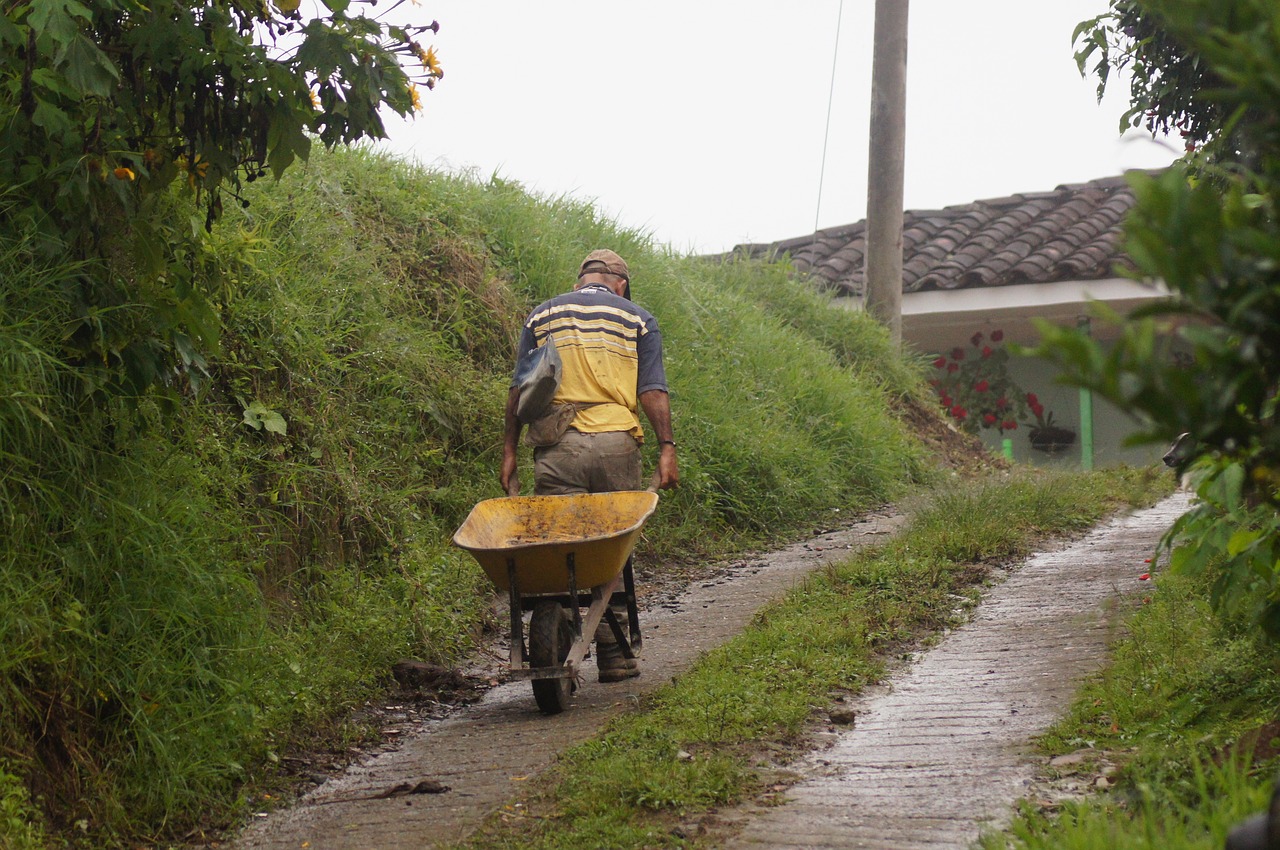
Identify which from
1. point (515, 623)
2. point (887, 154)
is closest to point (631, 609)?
point (515, 623)

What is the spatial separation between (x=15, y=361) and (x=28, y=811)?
1.46 meters

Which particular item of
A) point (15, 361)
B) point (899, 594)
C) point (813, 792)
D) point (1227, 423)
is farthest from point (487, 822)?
point (899, 594)

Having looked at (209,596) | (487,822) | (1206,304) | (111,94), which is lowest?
(487,822)

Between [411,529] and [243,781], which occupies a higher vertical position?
[411,529]

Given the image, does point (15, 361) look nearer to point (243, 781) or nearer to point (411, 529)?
point (243, 781)

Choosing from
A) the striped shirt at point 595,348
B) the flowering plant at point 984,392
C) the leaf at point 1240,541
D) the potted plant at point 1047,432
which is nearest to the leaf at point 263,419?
the striped shirt at point 595,348

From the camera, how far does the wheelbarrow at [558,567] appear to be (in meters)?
5.52

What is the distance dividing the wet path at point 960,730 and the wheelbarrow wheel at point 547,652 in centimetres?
130

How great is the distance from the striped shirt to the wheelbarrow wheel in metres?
1.06

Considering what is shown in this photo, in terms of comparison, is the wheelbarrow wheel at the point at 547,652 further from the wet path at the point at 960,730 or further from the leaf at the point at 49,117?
the leaf at the point at 49,117

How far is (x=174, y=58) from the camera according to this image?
4391 mm

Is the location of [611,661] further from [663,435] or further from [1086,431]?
[1086,431]

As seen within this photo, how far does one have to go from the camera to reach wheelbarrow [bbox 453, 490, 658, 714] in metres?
5.52

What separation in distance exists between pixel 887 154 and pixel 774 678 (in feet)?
33.4
